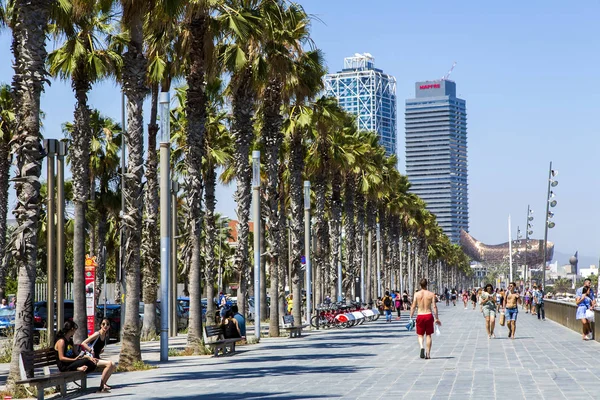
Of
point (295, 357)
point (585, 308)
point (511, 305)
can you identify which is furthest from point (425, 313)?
point (511, 305)

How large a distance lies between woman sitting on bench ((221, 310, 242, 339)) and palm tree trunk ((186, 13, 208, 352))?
0.72m

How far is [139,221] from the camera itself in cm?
2197

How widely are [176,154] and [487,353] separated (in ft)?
72.2

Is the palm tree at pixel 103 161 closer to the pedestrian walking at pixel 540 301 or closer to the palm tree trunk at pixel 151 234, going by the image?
the palm tree trunk at pixel 151 234

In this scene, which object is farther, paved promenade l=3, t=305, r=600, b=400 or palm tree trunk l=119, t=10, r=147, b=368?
palm tree trunk l=119, t=10, r=147, b=368

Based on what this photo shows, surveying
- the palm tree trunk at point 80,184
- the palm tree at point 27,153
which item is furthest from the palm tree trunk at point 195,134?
the palm tree at point 27,153

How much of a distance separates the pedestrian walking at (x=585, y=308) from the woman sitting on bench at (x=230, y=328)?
10.4 meters

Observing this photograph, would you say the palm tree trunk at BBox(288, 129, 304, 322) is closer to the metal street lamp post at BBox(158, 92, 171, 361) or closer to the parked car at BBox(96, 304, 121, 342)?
the parked car at BBox(96, 304, 121, 342)

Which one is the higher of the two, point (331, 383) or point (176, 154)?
point (176, 154)

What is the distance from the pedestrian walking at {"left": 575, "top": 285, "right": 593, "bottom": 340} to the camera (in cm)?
2995

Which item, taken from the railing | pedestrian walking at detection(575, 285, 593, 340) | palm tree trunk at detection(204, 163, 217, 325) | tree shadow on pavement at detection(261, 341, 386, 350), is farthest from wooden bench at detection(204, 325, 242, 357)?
the railing

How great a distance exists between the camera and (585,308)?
29.9 m

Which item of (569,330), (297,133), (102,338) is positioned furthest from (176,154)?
(102,338)

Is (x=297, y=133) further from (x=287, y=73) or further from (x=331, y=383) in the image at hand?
(x=331, y=383)
